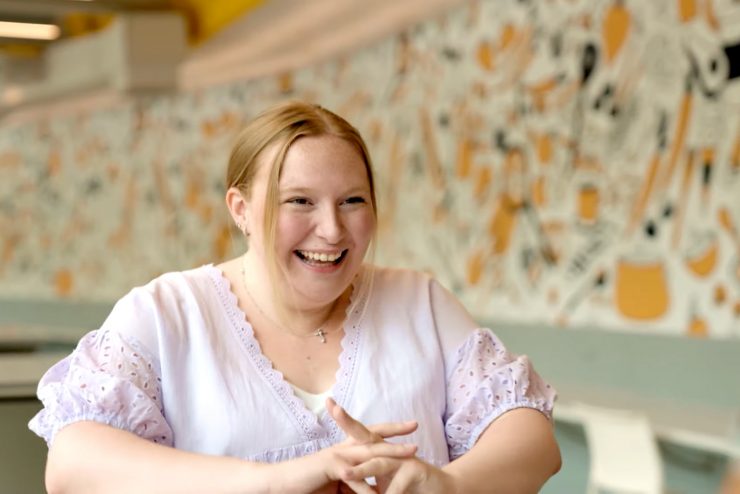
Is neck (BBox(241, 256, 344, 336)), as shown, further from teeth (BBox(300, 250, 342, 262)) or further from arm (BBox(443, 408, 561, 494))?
arm (BBox(443, 408, 561, 494))

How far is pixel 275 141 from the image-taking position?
6.63 ft

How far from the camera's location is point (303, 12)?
8.18 metres

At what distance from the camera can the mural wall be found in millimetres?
5086

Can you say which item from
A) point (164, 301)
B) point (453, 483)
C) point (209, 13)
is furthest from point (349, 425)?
point (209, 13)

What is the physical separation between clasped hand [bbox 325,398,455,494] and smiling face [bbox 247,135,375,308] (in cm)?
27

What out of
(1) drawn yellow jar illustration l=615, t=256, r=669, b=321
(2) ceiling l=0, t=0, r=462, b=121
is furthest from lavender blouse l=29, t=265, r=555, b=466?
(2) ceiling l=0, t=0, r=462, b=121

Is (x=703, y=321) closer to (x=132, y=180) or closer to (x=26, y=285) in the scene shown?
(x=132, y=180)

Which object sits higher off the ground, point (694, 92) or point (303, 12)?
point (303, 12)

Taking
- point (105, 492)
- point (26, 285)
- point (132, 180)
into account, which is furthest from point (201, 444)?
point (26, 285)

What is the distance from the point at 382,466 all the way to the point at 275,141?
1.89 feet

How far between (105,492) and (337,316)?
1.78 ft

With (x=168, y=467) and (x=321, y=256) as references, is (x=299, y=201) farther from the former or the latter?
(x=168, y=467)

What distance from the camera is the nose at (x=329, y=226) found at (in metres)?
1.97

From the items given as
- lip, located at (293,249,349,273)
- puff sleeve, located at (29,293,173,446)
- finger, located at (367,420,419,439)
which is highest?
lip, located at (293,249,349,273)
